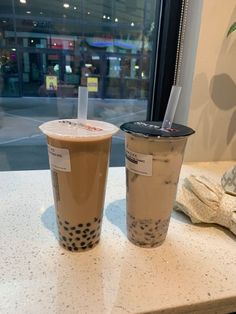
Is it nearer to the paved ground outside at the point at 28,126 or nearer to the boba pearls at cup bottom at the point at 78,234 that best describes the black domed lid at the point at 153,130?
the boba pearls at cup bottom at the point at 78,234

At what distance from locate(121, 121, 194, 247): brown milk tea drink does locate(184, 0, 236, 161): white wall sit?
589 mm

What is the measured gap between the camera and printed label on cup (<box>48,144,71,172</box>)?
0.53 metres

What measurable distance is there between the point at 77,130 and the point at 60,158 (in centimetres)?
6

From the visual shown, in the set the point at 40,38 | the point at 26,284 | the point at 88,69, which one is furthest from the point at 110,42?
the point at 26,284

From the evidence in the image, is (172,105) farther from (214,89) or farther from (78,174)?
(214,89)

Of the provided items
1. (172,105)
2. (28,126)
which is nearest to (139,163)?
(172,105)

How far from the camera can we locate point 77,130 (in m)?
0.54

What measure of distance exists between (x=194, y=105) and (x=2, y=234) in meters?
0.83

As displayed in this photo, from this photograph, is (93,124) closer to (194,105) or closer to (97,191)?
(97,191)

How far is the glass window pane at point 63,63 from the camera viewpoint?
113 cm

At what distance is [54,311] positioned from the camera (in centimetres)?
47

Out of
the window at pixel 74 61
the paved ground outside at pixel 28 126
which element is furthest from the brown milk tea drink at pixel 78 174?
the paved ground outside at pixel 28 126

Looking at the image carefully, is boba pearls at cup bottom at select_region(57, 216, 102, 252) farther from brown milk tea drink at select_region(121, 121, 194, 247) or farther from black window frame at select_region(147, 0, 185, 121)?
black window frame at select_region(147, 0, 185, 121)

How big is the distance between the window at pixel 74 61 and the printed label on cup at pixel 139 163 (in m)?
0.50
